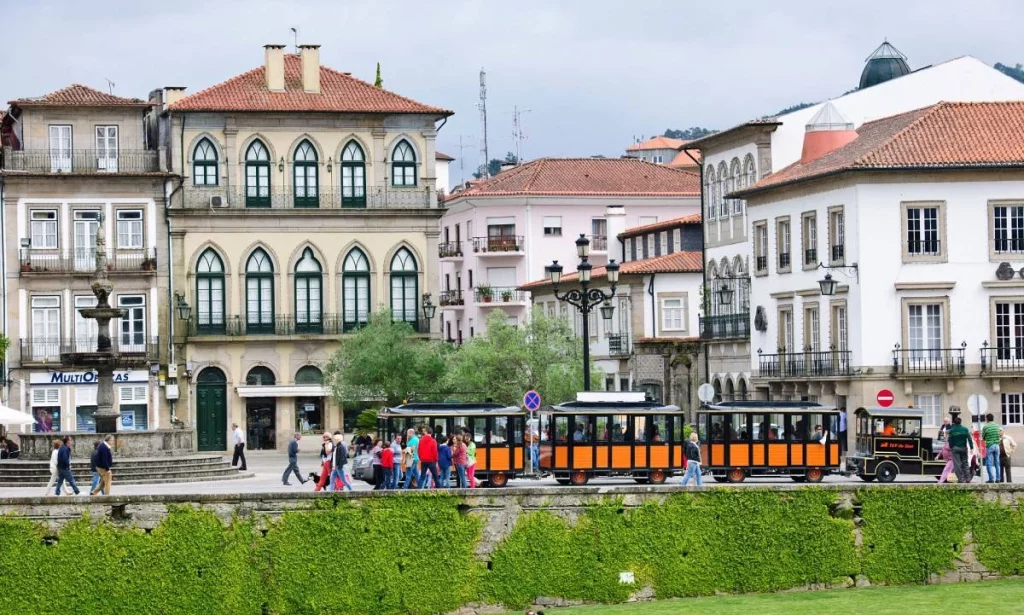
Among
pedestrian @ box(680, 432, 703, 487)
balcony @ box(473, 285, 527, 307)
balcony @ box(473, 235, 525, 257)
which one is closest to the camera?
pedestrian @ box(680, 432, 703, 487)

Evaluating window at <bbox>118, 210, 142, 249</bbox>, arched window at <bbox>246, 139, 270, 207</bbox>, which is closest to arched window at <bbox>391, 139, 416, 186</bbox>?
arched window at <bbox>246, 139, 270, 207</bbox>

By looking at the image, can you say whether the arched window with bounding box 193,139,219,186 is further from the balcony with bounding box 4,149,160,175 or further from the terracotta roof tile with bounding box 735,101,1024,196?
the terracotta roof tile with bounding box 735,101,1024,196

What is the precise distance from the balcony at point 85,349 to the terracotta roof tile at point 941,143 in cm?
2250

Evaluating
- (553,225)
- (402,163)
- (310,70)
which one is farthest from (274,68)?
(553,225)

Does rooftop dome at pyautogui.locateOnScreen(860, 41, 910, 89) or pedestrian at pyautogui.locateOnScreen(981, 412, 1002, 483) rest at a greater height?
rooftop dome at pyautogui.locateOnScreen(860, 41, 910, 89)

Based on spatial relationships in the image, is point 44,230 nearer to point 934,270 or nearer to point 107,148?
point 107,148

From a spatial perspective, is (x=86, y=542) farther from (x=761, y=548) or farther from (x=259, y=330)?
(x=259, y=330)

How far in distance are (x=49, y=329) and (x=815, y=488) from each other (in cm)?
4423

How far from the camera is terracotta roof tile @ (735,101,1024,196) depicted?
5909 centimetres

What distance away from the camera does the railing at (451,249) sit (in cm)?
9908

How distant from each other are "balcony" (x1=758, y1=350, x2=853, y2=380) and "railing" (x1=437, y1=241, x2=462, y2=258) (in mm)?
33597

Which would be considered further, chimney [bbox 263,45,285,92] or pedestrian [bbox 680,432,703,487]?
chimney [bbox 263,45,285,92]

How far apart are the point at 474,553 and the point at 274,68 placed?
4580 cm

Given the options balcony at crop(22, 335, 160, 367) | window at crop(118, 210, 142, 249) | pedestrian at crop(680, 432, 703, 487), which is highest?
window at crop(118, 210, 142, 249)
